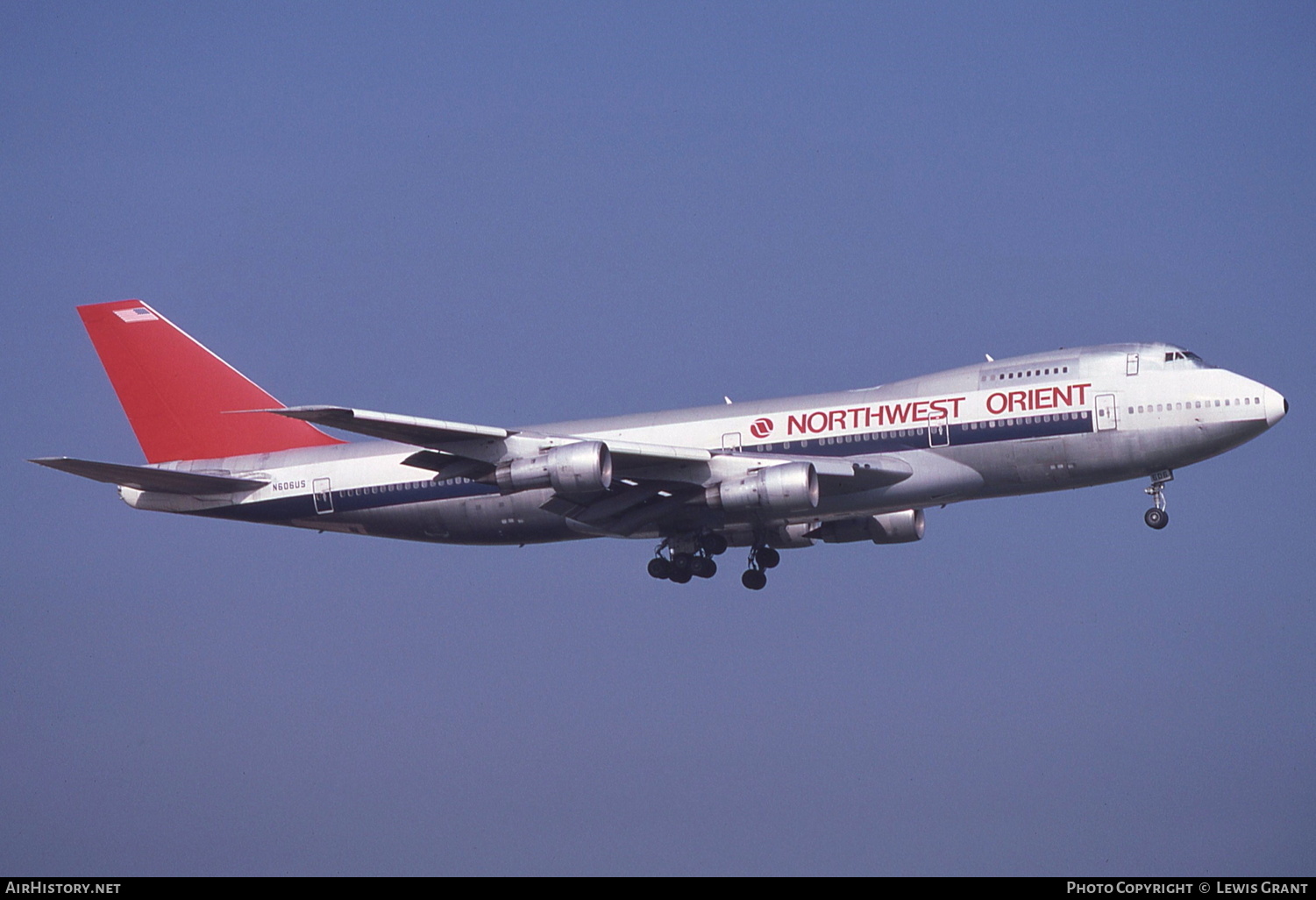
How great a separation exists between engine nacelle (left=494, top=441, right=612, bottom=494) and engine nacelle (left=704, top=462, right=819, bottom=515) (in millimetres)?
3612

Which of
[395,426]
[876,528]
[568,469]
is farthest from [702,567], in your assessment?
[395,426]

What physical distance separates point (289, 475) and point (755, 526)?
15373 millimetres

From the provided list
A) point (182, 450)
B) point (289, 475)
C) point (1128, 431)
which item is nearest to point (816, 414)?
point (1128, 431)

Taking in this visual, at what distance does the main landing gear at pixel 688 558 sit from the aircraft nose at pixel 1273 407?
55.0ft

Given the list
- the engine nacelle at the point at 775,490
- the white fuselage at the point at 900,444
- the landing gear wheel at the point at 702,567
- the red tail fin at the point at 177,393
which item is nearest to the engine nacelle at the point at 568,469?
the white fuselage at the point at 900,444

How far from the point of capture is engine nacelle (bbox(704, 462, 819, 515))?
4691 centimetres

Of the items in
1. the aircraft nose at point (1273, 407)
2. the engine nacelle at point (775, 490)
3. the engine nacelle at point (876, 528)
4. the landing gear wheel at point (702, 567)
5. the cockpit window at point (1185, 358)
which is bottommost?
the landing gear wheel at point (702, 567)

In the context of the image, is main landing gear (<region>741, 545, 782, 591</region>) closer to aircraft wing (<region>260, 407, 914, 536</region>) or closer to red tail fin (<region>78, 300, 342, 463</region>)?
aircraft wing (<region>260, 407, 914, 536</region>)

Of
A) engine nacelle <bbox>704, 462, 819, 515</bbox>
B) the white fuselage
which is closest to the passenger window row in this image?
the white fuselage

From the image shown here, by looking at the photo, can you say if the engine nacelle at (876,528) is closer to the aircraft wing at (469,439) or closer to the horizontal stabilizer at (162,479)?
the aircraft wing at (469,439)

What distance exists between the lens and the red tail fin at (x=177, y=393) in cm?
5650

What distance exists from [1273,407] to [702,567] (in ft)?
58.1

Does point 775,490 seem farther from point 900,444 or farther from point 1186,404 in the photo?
point 1186,404
